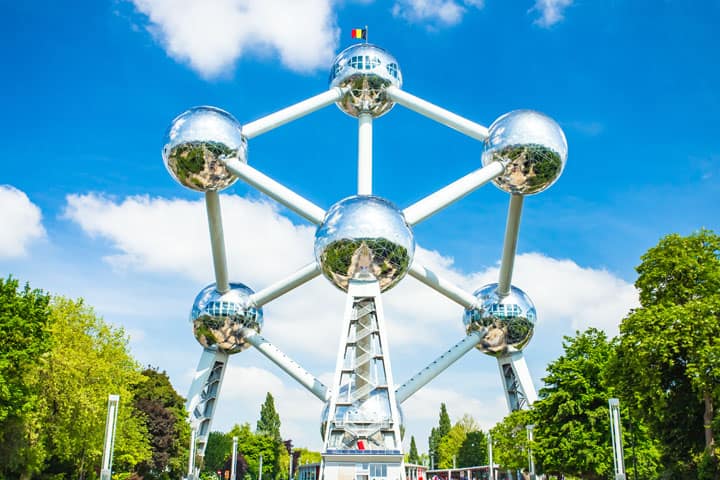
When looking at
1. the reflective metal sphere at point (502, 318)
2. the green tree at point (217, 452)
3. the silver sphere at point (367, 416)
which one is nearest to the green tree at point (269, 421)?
the green tree at point (217, 452)

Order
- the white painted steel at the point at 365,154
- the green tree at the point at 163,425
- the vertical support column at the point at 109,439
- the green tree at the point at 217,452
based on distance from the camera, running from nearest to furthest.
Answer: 1. the vertical support column at the point at 109,439
2. the white painted steel at the point at 365,154
3. the green tree at the point at 163,425
4. the green tree at the point at 217,452

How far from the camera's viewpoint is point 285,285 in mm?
23516

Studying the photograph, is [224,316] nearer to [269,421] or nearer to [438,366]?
[438,366]

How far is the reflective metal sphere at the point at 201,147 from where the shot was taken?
20500 mm

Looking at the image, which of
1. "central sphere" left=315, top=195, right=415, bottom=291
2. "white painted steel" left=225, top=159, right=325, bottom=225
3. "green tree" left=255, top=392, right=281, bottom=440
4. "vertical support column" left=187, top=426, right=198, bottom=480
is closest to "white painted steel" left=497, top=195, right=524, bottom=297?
"central sphere" left=315, top=195, right=415, bottom=291

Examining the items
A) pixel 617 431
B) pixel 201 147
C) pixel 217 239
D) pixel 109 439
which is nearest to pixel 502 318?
pixel 617 431

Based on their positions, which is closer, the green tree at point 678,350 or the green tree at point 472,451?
the green tree at point 678,350

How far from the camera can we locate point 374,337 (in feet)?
62.0

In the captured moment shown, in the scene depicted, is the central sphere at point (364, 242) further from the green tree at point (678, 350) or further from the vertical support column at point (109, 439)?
the vertical support column at point (109, 439)

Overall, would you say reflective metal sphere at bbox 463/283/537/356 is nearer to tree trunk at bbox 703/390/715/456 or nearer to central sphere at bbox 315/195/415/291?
central sphere at bbox 315/195/415/291

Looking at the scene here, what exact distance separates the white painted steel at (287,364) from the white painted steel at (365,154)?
245 inches

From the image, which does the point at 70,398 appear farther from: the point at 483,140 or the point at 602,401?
the point at 602,401

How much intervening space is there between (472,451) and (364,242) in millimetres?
51474

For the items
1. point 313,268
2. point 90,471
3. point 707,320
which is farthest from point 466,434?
point 707,320
